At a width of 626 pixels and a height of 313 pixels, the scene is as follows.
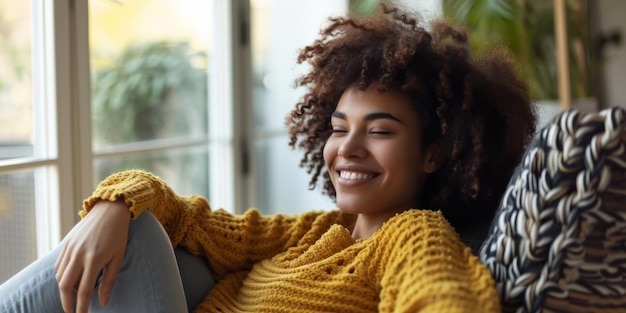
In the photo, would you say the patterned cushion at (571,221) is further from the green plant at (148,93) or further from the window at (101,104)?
the green plant at (148,93)

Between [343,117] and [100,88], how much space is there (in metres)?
0.74

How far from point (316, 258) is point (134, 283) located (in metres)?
0.32

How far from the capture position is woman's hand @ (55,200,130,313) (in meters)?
1.11

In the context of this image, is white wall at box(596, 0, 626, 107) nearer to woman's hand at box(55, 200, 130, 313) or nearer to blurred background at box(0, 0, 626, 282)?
blurred background at box(0, 0, 626, 282)

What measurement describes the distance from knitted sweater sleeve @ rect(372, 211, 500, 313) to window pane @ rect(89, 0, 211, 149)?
3.14 feet

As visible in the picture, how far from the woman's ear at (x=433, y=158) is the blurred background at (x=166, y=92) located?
0.33 meters

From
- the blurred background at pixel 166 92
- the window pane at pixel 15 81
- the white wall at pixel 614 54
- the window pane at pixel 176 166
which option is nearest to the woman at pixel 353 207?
the blurred background at pixel 166 92

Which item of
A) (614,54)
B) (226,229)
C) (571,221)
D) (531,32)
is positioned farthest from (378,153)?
(614,54)

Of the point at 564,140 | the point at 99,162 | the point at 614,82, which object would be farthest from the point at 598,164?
the point at 614,82

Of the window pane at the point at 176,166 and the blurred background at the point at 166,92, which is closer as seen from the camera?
the blurred background at the point at 166,92

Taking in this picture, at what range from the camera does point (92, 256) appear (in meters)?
1.12

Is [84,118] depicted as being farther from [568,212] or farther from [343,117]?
[568,212]

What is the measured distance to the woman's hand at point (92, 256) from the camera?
1.11 metres

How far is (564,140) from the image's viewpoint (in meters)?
0.90
